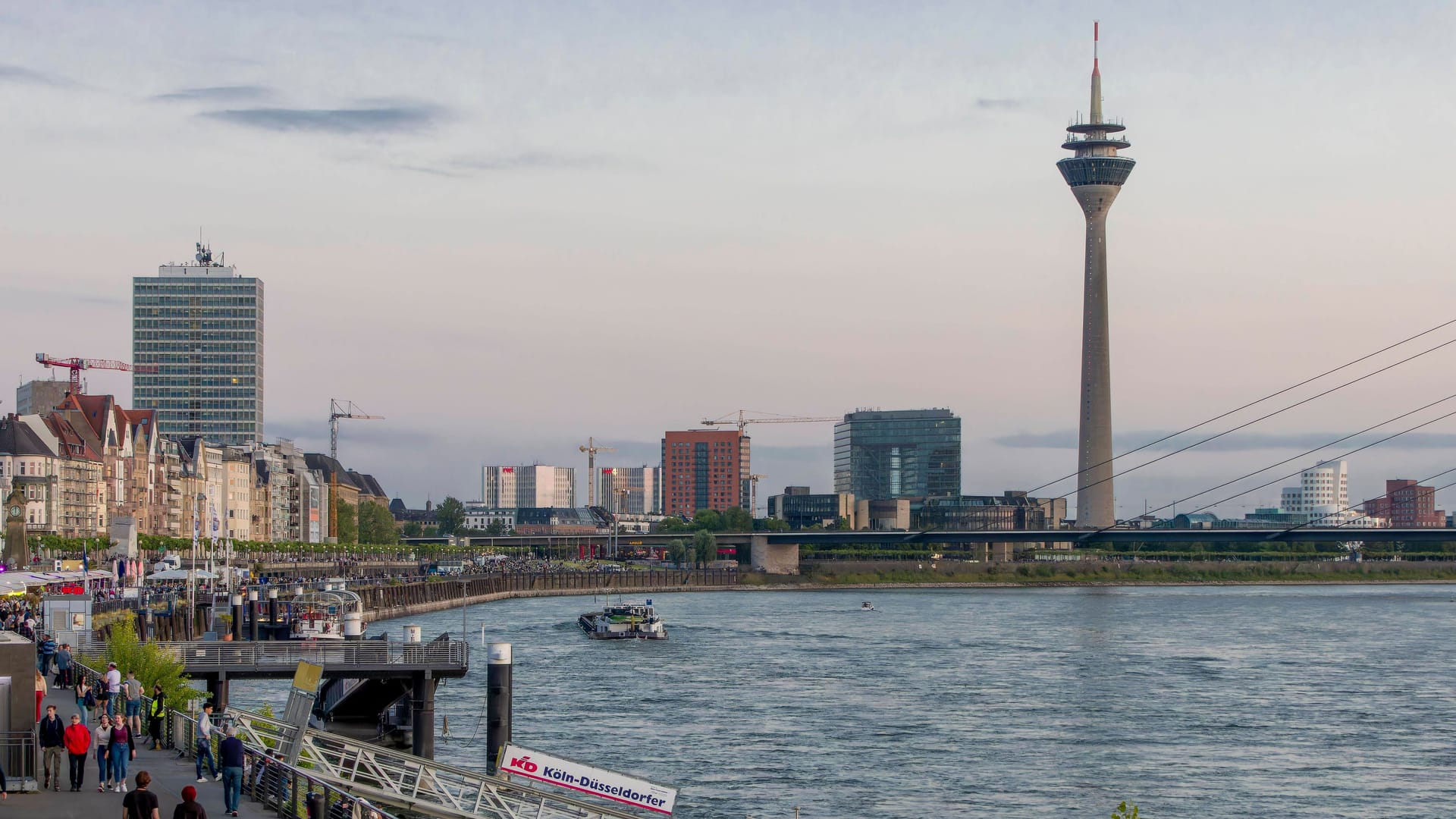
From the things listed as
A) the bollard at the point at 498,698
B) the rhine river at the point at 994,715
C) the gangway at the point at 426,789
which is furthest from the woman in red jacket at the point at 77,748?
the rhine river at the point at 994,715

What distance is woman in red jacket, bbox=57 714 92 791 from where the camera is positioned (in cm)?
2606

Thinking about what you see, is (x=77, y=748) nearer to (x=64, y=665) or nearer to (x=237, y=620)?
(x=64, y=665)

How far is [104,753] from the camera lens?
1062 inches

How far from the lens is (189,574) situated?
62.5m

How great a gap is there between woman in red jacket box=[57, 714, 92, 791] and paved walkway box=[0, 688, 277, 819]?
20 cm

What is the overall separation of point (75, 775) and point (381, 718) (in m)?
24.4

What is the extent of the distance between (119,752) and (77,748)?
26.7 inches

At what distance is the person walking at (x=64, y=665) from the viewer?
1628 inches

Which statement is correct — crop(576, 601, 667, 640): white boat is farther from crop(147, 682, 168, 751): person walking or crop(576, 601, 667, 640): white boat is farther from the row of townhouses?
crop(147, 682, 168, 751): person walking

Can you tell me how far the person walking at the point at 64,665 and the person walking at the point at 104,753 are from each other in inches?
598

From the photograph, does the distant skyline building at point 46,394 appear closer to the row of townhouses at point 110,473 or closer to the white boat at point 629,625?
the row of townhouses at point 110,473

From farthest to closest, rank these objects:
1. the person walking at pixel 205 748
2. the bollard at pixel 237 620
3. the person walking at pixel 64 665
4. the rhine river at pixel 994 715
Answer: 1. the bollard at pixel 237 620
2. the rhine river at pixel 994 715
3. the person walking at pixel 64 665
4. the person walking at pixel 205 748

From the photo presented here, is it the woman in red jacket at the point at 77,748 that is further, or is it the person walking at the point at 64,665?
the person walking at the point at 64,665

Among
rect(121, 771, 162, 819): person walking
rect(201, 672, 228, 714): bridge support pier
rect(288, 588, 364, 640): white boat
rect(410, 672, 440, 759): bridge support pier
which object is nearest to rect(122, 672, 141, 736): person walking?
rect(410, 672, 440, 759): bridge support pier
